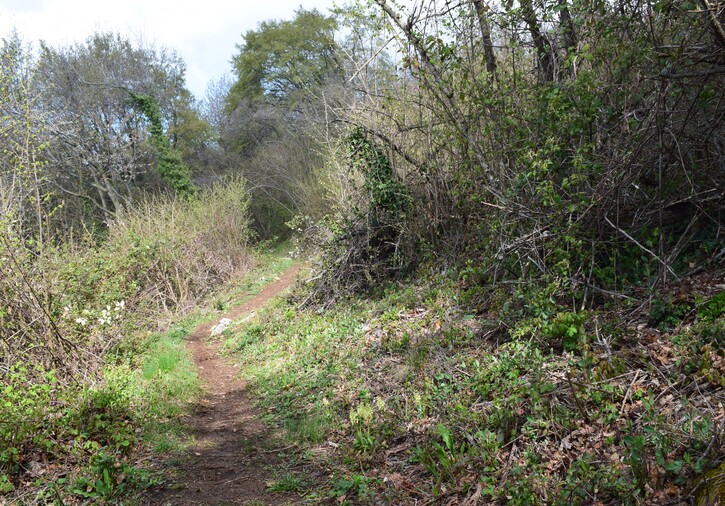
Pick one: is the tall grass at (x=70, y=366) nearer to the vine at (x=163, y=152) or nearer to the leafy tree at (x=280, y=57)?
the vine at (x=163, y=152)

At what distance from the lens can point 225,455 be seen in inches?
210

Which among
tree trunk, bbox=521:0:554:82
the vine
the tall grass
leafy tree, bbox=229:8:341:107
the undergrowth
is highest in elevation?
leafy tree, bbox=229:8:341:107

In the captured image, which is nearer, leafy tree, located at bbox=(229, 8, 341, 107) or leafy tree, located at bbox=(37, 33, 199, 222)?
leafy tree, located at bbox=(37, 33, 199, 222)

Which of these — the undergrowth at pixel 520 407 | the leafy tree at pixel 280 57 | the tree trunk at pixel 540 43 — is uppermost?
the leafy tree at pixel 280 57

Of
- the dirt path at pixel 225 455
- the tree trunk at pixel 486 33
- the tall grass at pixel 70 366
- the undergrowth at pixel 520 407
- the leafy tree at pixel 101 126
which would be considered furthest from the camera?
the leafy tree at pixel 101 126

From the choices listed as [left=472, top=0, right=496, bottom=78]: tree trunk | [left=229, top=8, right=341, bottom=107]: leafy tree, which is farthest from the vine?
[left=472, top=0, right=496, bottom=78]: tree trunk

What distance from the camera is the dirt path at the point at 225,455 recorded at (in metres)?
4.41

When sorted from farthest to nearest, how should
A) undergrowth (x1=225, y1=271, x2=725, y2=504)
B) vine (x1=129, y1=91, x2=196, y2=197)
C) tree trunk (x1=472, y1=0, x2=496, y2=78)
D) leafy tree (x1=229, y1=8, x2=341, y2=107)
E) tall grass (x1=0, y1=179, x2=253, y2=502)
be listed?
1. leafy tree (x1=229, y1=8, x2=341, y2=107)
2. vine (x1=129, y1=91, x2=196, y2=197)
3. tree trunk (x1=472, y1=0, x2=496, y2=78)
4. tall grass (x1=0, y1=179, x2=253, y2=502)
5. undergrowth (x1=225, y1=271, x2=725, y2=504)

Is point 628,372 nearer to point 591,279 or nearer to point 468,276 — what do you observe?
point 591,279

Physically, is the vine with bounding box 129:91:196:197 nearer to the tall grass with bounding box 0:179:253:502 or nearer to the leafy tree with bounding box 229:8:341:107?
the leafy tree with bounding box 229:8:341:107

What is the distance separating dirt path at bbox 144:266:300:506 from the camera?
4.41 m

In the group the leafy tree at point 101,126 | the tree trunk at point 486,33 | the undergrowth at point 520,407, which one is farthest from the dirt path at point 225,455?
the leafy tree at point 101,126

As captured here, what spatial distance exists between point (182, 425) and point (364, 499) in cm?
303

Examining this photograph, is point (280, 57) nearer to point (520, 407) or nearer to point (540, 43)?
point (540, 43)
